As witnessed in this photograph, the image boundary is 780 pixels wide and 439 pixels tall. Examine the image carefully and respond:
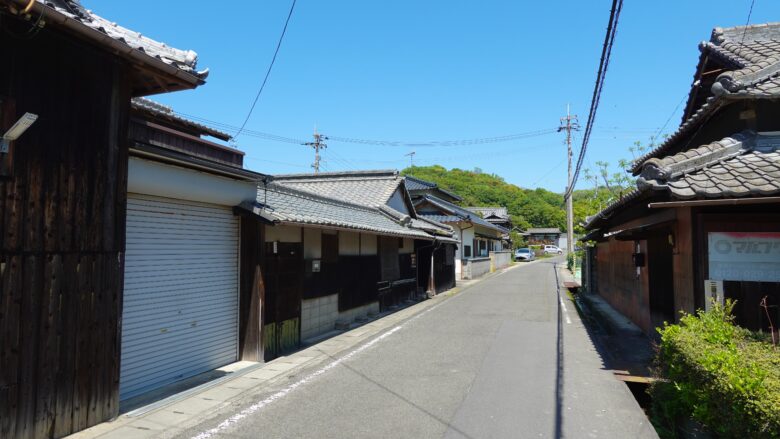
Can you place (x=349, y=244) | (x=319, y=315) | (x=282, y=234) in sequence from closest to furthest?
(x=282, y=234), (x=319, y=315), (x=349, y=244)

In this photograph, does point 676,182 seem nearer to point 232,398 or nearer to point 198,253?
point 232,398

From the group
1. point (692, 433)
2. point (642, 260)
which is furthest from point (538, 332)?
point (692, 433)

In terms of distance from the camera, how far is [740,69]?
8.23m

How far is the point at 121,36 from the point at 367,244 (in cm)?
1081

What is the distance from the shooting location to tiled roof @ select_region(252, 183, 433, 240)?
30.8ft

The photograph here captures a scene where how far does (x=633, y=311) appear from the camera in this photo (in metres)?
13.5

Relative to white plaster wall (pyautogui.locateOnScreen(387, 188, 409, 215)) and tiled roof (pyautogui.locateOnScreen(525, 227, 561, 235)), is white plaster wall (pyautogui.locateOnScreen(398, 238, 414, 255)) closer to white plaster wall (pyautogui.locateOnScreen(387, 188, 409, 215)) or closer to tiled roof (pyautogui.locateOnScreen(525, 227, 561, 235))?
white plaster wall (pyautogui.locateOnScreen(387, 188, 409, 215))

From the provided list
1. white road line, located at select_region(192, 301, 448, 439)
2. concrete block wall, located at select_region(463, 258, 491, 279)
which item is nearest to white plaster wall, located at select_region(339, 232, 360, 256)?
white road line, located at select_region(192, 301, 448, 439)

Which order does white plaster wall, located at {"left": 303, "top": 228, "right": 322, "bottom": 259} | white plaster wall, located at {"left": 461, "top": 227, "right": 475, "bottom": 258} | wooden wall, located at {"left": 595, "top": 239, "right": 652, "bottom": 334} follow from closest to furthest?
white plaster wall, located at {"left": 303, "top": 228, "right": 322, "bottom": 259}, wooden wall, located at {"left": 595, "top": 239, "right": 652, "bottom": 334}, white plaster wall, located at {"left": 461, "top": 227, "right": 475, "bottom": 258}

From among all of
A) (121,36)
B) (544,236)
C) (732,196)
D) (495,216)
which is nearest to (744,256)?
(732,196)

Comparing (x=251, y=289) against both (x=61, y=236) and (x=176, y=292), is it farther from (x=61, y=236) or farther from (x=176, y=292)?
(x=61, y=236)

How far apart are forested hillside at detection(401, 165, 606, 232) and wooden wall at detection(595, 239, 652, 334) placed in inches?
2253

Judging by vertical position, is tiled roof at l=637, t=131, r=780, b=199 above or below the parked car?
above

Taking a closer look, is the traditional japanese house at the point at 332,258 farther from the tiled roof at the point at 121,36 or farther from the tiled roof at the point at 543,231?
the tiled roof at the point at 543,231
